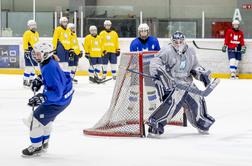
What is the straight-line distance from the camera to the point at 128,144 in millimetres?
6137

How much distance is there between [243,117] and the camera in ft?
27.3

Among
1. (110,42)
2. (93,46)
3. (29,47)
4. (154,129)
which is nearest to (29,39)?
(29,47)

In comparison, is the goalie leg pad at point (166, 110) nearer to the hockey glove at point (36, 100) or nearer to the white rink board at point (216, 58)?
the hockey glove at point (36, 100)

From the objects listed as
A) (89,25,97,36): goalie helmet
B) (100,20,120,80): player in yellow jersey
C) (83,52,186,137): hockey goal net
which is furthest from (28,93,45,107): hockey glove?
(100,20,120,80): player in yellow jersey

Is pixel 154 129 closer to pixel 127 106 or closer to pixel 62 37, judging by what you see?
pixel 127 106

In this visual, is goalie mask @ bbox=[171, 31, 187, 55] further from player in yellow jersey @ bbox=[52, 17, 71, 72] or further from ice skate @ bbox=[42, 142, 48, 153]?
player in yellow jersey @ bbox=[52, 17, 71, 72]

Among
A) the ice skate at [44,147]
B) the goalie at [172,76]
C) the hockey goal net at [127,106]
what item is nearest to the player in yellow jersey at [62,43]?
the hockey goal net at [127,106]

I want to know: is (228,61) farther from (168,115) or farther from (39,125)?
(39,125)

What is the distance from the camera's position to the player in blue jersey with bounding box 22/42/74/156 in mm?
5297

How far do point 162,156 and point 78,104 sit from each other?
4332 mm

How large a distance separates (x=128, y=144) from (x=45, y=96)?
3.74 ft

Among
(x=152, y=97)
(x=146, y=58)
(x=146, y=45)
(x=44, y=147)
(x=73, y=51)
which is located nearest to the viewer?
(x=44, y=147)

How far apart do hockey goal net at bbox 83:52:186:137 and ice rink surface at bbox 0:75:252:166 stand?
0.20 metres

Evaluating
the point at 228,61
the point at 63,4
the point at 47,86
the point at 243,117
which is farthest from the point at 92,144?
the point at 63,4
